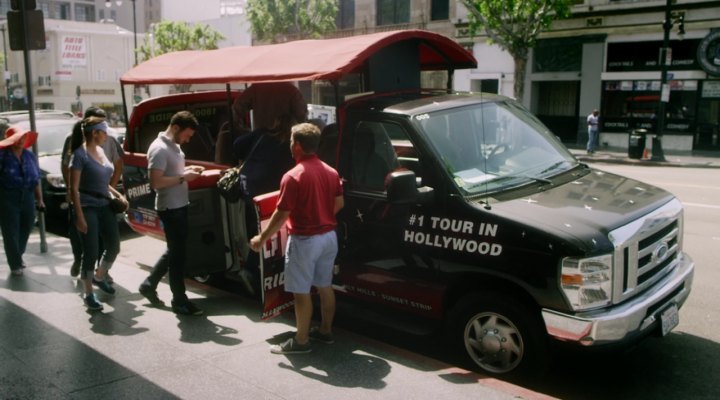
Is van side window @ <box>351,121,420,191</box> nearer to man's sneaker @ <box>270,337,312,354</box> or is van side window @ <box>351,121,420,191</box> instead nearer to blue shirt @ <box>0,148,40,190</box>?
man's sneaker @ <box>270,337,312,354</box>

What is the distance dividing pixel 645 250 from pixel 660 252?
32 cm

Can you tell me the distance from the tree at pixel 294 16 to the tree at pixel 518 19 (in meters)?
13.0

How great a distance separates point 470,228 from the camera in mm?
4840

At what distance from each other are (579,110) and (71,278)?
2652cm

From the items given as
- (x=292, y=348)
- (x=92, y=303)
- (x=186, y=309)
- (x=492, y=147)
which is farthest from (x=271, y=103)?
(x=292, y=348)

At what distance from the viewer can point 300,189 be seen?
16.1 ft

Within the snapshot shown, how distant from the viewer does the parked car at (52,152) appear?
11414mm

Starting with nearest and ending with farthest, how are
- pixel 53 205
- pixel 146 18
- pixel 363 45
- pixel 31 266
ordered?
pixel 363 45
pixel 31 266
pixel 53 205
pixel 146 18

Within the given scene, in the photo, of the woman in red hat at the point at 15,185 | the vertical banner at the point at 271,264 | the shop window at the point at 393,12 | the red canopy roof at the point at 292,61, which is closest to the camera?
the vertical banner at the point at 271,264

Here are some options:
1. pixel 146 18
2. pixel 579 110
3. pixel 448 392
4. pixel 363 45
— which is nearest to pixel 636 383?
pixel 448 392

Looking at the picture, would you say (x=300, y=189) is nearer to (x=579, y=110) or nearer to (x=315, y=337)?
(x=315, y=337)

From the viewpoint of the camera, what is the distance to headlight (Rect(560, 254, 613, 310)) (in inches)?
171

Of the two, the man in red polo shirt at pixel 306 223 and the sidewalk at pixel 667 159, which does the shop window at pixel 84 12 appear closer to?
the sidewalk at pixel 667 159

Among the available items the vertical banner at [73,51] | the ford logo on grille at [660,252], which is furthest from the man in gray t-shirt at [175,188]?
the vertical banner at [73,51]
